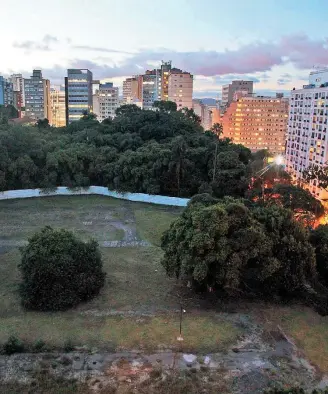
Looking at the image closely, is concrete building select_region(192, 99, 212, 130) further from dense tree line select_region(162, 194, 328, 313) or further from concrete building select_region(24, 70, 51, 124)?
dense tree line select_region(162, 194, 328, 313)

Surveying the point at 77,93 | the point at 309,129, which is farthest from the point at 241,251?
the point at 77,93

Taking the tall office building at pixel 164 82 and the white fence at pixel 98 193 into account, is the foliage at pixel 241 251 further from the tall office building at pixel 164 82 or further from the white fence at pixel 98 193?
the tall office building at pixel 164 82

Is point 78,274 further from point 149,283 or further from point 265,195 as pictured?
point 265,195

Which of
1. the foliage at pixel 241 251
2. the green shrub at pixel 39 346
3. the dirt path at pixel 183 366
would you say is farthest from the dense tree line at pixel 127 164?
the green shrub at pixel 39 346

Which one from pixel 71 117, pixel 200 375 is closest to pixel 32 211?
pixel 200 375

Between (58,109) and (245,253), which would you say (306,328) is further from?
(58,109)

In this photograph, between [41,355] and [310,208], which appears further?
[310,208]

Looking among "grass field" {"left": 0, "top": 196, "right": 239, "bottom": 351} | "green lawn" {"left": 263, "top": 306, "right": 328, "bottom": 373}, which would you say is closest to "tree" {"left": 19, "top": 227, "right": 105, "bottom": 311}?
"grass field" {"left": 0, "top": 196, "right": 239, "bottom": 351}
